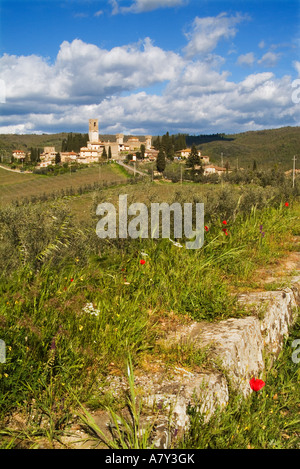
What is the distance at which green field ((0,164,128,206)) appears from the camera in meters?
66.0

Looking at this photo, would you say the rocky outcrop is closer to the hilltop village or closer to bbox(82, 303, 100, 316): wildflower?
bbox(82, 303, 100, 316): wildflower

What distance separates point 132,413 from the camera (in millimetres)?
1589

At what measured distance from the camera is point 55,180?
247ft

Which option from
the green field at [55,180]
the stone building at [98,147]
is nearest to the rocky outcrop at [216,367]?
the green field at [55,180]

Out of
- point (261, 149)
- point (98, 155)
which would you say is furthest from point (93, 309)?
point (261, 149)

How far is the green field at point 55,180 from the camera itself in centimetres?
6600

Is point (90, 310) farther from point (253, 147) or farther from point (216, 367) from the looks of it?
point (253, 147)

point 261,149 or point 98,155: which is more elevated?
point 261,149

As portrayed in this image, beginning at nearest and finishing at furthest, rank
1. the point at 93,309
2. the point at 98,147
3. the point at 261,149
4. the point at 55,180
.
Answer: the point at 93,309, the point at 55,180, the point at 261,149, the point at 98,147

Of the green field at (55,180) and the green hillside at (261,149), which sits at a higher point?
A: the green hillside at (261,149)

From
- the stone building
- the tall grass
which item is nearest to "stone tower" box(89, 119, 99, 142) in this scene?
the stone building

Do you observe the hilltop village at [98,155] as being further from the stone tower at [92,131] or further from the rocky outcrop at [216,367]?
the rocky outcrop at [216,367]
